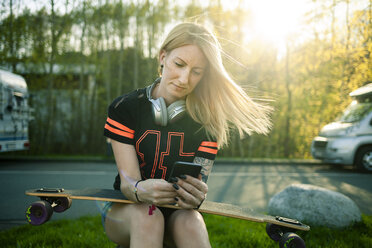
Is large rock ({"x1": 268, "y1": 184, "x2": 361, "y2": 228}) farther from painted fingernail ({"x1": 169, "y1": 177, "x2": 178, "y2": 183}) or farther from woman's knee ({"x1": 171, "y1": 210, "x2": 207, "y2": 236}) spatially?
painted fingernail ({"x1": 169, "y1": 177, "x2": 178, "y2": 183})

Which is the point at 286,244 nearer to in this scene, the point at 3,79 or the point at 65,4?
the point at 3,79

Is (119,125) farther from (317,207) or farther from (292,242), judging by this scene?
(317,207)

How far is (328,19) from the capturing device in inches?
148

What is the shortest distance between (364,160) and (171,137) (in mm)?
8305

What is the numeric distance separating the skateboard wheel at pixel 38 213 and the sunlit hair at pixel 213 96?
39.5 inches

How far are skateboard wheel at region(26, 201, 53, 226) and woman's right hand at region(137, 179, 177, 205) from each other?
1.73ft

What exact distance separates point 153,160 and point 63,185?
532 cm

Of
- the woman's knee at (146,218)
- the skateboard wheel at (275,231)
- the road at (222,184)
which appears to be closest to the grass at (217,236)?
the road at (222,184)

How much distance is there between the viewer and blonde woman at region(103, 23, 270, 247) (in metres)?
1.72

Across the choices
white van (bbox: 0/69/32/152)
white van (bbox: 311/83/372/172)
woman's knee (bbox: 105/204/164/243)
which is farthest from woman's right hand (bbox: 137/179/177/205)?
A: white van (bbox: 0/69/32/152)

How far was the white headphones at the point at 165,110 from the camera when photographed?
6.28 feet

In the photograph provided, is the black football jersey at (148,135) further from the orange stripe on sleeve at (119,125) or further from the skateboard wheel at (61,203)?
the skateboard wheel at (61,203)

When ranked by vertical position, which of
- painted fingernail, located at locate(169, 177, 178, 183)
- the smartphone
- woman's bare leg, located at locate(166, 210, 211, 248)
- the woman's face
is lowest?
woman's bare leg, located at locate(166, 210, 211, 248)

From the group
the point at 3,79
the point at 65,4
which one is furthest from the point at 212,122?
the point at 65,4
